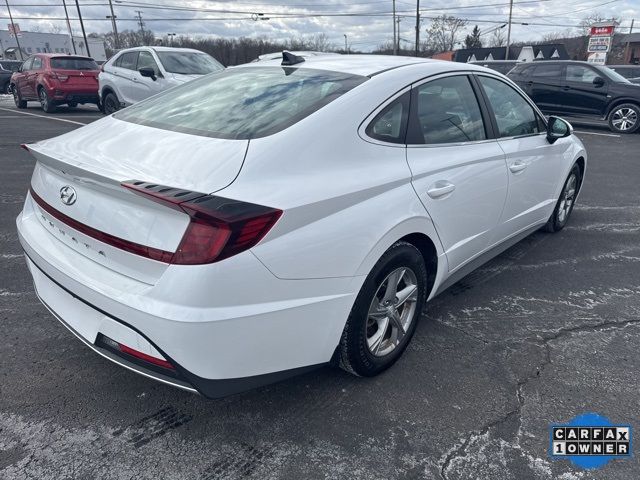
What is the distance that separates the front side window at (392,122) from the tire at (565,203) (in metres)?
2.69

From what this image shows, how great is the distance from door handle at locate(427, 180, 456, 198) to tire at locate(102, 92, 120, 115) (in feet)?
36.4

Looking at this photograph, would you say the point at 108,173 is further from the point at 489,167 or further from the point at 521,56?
the point at 521,56

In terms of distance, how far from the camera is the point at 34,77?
14094 millimetres

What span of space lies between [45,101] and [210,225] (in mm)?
14717

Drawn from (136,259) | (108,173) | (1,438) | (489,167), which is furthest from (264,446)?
(489,167)

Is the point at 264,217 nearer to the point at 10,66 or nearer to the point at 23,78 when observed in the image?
the point at 23,78

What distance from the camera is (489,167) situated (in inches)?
121

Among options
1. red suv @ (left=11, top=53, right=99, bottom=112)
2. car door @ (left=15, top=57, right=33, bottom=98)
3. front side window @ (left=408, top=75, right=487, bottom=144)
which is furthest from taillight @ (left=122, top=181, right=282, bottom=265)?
car door @ (left=15, top=57, right=33, bottom=98)

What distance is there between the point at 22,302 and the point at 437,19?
7811cm

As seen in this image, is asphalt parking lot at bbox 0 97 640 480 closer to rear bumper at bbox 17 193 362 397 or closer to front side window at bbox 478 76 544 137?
rear bumper at bbox 17 193 362 397

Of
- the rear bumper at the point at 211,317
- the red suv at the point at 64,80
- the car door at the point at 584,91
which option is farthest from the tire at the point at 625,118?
the red suv at the point at 64,80

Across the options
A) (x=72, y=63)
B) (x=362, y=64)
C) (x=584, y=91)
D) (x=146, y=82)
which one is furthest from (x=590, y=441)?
(x=72, y=63)

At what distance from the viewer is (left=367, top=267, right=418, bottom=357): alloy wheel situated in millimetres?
2504

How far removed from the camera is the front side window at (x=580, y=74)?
1195 centimetres
